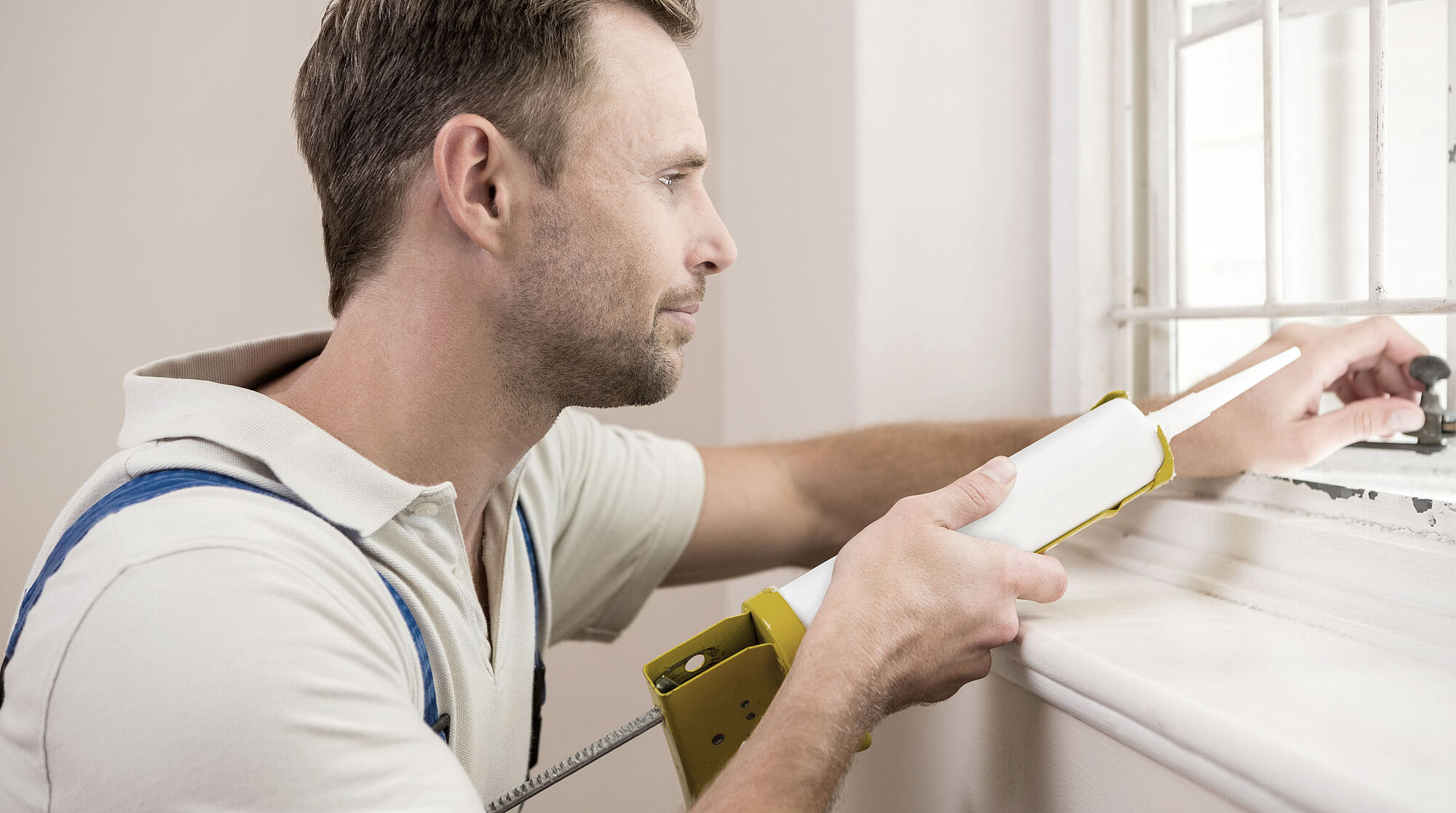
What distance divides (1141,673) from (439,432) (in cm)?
54

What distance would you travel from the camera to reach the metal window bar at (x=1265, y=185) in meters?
0.66

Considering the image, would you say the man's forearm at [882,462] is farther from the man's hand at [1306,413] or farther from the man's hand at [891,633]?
the man's hand at [891,633]

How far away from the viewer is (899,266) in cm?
98

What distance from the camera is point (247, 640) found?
529 mm

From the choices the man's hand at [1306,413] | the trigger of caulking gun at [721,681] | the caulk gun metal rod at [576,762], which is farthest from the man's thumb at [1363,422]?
the caulk gun metal rod at [576,762]

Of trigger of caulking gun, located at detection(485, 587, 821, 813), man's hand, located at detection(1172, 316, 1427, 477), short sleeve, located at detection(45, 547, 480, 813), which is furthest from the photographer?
man's hand, located at detection(1172, 316, 1427, 477)

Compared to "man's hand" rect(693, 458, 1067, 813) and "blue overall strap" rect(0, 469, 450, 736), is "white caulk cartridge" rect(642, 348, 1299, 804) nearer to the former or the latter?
"man's hand" rect(693, 458, 1067, 813)

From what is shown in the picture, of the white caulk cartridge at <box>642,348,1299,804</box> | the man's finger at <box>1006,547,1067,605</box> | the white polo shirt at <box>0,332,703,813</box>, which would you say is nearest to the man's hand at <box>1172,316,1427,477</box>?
the white caulk cartridge at <box>642,348,1299,804</box>

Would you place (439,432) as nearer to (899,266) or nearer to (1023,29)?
(899,266)

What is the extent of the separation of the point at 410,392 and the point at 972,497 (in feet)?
1.44

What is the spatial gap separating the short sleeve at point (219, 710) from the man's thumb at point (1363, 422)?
661 mm

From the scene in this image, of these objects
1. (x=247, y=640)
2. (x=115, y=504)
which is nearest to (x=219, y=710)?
(x=247, y=640)

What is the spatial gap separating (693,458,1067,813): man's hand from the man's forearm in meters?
0.27

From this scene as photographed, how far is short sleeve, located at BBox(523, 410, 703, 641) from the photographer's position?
98 cm
